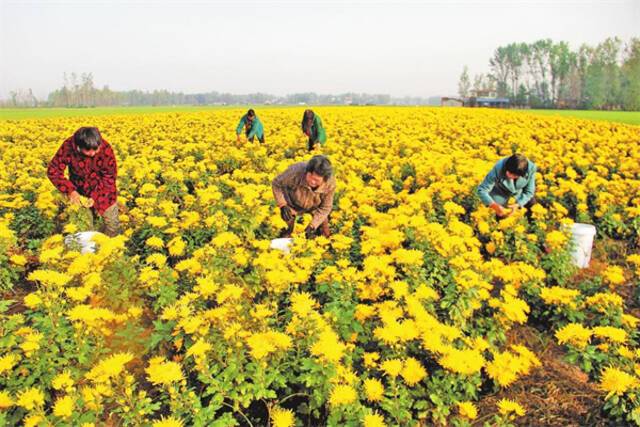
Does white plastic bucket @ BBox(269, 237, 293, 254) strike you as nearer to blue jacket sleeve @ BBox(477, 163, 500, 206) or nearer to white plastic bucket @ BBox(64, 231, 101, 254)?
white plastic bucket @ BBox(64, 231, 101, 254)

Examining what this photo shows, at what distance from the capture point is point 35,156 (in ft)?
33.5

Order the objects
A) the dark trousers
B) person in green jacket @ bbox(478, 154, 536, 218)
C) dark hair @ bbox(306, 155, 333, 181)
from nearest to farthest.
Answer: dark hair @ bbox(306, 155, 333, 181), person in green jacket @ bbox(478, 154, 536, 218), the dark trousers

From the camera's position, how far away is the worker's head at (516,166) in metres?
5.15

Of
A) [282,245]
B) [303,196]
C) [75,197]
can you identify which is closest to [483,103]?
[303,196]

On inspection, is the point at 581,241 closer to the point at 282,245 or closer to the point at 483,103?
the point at 282,245

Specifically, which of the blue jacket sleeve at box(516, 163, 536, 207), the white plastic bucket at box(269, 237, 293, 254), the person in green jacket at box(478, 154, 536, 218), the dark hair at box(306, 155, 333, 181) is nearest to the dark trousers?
the person in green jacket at box(478, 154, 536, 218)

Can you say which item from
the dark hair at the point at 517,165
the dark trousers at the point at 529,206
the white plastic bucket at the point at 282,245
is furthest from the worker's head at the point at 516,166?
the white plastic bucket at the point at 282,245

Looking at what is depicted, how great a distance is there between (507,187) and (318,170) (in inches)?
115

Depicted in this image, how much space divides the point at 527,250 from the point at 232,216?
3.63 meters

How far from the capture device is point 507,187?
5703 mm

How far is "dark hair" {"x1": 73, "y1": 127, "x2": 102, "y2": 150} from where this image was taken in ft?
15.1

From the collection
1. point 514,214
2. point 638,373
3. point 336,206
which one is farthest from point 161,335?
point 514,214

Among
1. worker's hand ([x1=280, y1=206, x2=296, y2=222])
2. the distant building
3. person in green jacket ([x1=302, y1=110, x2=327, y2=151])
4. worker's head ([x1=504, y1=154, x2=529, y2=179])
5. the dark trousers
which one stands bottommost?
the dark trousers

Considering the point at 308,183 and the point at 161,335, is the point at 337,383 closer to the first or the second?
the point at 161,335
